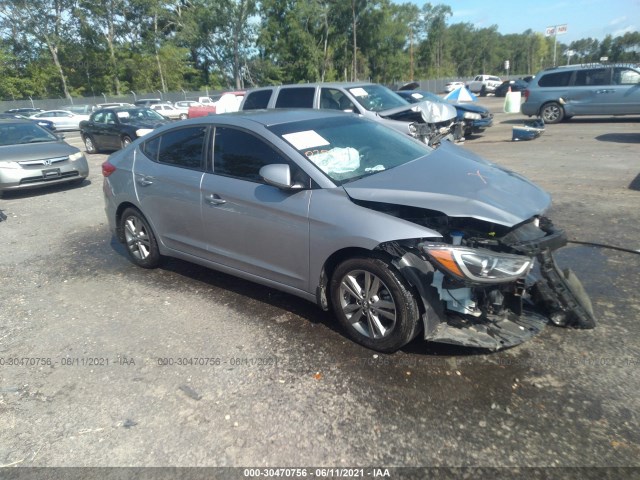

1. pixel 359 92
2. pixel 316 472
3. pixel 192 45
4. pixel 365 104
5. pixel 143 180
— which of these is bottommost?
pixel 316 472

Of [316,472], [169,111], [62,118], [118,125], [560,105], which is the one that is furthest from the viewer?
[169,111]

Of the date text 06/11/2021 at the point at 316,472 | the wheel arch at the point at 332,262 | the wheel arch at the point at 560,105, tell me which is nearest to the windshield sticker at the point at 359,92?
the wheel arch at the point at 332,262

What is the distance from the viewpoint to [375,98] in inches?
399

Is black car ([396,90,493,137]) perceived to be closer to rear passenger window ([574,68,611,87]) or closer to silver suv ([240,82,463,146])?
rear passenger window ([574,68,611,87])

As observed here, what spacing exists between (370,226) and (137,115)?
1395 cm

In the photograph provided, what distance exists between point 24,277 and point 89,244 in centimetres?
114

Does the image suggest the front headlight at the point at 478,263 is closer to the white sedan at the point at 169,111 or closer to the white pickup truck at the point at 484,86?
the white sedan at the point at 169,111

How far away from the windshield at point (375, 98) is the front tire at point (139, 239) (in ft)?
19.5

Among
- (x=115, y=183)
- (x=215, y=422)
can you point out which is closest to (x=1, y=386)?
(x=215, y=422)

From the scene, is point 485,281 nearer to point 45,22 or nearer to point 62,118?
point 62,118

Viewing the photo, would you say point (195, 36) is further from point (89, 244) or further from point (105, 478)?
point (105, 478)

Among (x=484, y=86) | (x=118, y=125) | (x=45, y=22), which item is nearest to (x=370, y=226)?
(x=118, y=125)

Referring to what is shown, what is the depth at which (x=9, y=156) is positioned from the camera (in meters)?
9.15

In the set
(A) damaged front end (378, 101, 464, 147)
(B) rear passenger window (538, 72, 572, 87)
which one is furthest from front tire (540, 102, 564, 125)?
(A) damaged front end (378, 101, 464, 147)
